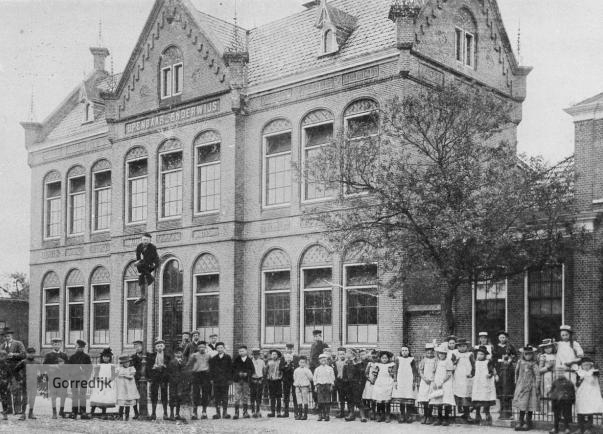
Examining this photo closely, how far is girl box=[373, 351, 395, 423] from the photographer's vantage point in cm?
1659

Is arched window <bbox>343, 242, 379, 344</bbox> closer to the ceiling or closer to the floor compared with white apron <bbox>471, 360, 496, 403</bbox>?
closer to the ceiling

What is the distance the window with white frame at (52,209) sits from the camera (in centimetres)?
3484

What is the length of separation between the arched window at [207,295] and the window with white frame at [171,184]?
2.35 metres

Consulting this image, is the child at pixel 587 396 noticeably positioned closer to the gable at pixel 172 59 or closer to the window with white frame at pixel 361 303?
the window with white frame at pixel 361 303

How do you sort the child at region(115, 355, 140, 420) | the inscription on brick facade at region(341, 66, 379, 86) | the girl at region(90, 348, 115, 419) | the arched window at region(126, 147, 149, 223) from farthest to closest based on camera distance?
the arched window at region(126, 147, 149, 223), the inscription on brick facade at region(341, 66, 379, 86), the girl at region(90, 348, 115, 419), the child at region(115, 355, 140, 420)

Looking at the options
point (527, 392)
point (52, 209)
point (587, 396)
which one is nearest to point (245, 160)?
point (52, 209)

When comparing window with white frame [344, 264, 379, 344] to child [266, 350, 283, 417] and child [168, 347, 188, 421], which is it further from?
child [168, 347, 188, 421]

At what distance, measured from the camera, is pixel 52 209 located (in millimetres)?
35125

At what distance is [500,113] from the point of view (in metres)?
18.3

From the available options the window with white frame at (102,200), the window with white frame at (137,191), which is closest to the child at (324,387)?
the window with white frame at (137,191)

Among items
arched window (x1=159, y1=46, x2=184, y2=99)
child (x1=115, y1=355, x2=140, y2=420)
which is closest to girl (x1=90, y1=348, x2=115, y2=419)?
child (x1=115, y1=355, x2=140, y2=420)

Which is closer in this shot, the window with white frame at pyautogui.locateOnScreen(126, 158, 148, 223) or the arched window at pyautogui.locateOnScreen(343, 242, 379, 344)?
the arched window at pyautogui.locateOnScreen(343, 242, 379, 344)

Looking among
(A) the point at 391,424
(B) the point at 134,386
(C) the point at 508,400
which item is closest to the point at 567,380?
(C) the point at 508,400

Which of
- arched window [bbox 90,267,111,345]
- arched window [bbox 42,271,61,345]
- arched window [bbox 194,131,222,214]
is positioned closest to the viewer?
arched window [bbox 194,131,222,214]
